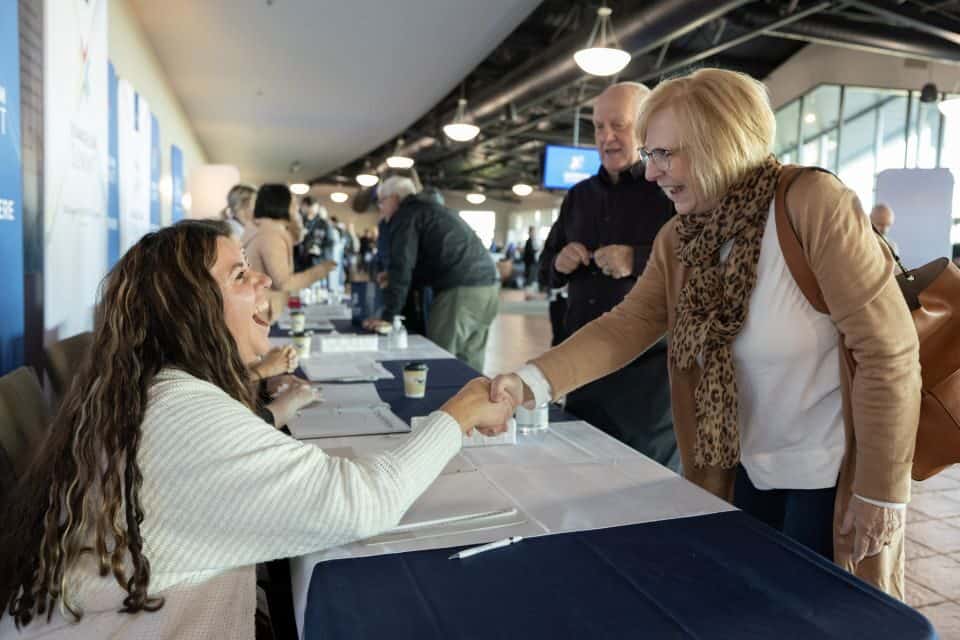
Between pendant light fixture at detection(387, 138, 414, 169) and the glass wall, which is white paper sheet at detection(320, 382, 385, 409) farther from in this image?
pendant light fixture at detection(387, 138, 414, 169)

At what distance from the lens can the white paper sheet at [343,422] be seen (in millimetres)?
1646

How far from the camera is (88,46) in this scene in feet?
9.70

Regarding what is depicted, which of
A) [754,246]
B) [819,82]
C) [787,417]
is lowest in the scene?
[787,417]

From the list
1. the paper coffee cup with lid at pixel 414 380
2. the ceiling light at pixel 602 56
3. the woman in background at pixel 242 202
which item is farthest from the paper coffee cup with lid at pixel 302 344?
the ceiling light at pixel 602 56

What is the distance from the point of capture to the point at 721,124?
1.29m

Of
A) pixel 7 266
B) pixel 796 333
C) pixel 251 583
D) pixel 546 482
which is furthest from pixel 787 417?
pixel 7 266

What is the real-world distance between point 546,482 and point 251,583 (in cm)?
56

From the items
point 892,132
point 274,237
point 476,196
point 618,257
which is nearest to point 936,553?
point 618,257

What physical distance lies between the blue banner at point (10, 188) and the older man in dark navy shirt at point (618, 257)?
166 centimetres

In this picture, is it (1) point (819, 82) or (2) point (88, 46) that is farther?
(1) point (819, 82)

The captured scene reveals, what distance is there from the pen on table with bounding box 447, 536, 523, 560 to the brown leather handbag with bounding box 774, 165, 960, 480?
656 mm

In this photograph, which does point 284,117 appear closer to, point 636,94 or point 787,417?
point 636,94

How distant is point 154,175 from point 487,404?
190 inches

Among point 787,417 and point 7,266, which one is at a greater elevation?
point 7,266
